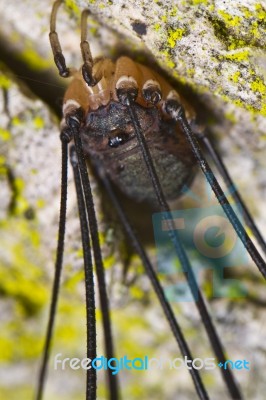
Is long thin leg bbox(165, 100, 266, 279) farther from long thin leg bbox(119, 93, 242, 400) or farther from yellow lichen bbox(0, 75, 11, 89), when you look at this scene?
yellow lichen bbox(0, 75, 11, 89)

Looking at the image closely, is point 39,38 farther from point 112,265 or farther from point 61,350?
point 61,350

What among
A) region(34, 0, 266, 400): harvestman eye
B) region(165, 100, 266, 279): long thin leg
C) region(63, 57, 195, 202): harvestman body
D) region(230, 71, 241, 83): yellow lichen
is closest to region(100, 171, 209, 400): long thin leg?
region(34, 0, 266, 400): harvestman eye

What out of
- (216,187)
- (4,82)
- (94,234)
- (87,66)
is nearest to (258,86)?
(216,187)

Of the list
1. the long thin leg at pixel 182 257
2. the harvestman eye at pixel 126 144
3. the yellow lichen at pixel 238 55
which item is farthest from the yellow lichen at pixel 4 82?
the yellow lichen at pixel 238 55

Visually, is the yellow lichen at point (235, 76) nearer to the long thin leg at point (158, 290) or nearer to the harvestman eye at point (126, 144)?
the harvestman eye at point (126, 144)

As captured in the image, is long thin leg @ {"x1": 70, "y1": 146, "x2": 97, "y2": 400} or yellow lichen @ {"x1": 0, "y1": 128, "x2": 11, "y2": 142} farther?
yellow lichen @ {"x1": 0, "y1": 128, "x2": 11, "y2": 142}

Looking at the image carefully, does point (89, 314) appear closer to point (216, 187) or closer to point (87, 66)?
point (216, 187)

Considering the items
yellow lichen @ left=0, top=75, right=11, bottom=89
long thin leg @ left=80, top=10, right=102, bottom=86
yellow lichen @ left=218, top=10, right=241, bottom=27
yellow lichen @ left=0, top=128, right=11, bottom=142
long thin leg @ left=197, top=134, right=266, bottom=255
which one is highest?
yellow lichen @ left=0, top=75, right=11, bottom=89
